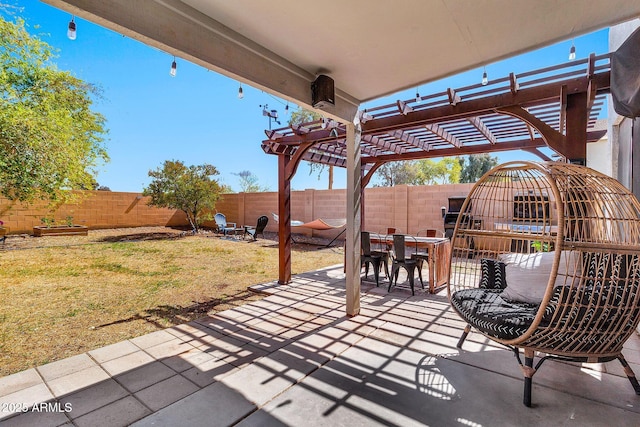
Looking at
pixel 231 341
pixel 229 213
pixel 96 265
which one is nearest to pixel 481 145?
pixel 231 341

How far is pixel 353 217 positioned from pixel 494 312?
1614 millimetres

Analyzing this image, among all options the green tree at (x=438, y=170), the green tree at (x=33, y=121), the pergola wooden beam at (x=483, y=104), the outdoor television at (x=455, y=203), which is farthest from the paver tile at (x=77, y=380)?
the green tree at (x=438, y=170)

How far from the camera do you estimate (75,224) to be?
11.0 meters

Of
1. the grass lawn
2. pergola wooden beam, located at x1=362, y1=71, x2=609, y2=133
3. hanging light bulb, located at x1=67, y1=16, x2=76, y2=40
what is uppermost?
pergola wooden beam, located at x1=362, y1=71, x2=609, y2=133

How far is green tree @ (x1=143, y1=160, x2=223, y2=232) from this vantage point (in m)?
10.5

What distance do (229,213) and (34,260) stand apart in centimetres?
749

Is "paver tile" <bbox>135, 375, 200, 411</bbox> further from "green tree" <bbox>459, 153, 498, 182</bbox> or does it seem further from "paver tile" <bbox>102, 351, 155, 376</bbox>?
"green tree" <bbox>459, 153, 498, 182</bbox>

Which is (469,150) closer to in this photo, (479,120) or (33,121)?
(479,120)

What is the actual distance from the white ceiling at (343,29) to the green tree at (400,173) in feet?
63.5

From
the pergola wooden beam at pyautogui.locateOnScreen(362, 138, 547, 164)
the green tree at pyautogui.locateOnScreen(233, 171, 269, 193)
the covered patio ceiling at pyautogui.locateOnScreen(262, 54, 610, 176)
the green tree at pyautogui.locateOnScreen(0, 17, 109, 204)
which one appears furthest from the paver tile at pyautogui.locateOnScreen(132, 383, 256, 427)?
the green tree at pyautogui.locateOnScreen(233, 171, 269, 193)

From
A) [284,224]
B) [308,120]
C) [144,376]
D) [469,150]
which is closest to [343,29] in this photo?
[144,376]

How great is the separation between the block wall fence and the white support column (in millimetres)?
5198

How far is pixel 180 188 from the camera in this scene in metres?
10.5

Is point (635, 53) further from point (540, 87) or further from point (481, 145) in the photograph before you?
point (481, 145)
